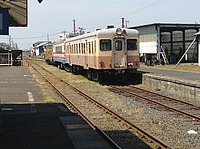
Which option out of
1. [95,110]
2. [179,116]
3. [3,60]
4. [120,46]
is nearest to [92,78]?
[120,46]

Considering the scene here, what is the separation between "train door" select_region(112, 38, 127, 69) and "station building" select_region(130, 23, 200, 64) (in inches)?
685

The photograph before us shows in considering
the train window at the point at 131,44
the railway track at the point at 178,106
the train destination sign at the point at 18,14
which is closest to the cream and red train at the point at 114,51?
the train window at the point at 131,44

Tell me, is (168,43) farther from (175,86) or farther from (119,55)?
(175,86)

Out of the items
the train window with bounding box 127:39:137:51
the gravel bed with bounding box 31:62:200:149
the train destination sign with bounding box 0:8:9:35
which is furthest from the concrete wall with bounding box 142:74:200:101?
the train destination sign with bounding box 0:8:9:35

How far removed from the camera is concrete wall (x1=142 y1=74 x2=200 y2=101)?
49.4 feet

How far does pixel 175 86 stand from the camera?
16844 millimetres

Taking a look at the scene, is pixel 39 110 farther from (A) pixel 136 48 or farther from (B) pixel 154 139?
(A) pixel 136 48

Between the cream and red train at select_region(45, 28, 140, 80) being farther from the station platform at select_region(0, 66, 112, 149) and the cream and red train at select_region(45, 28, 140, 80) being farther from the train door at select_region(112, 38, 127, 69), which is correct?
the station platform at select_region(0, 66, 112, 149)

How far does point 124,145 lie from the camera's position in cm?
761

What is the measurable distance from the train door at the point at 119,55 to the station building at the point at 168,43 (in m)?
17.4

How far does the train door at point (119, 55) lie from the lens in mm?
20031

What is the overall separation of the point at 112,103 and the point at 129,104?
0.71 meters

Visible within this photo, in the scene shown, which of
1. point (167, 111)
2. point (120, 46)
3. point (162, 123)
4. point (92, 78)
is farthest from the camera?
point (92, 78)

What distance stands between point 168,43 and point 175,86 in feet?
103
